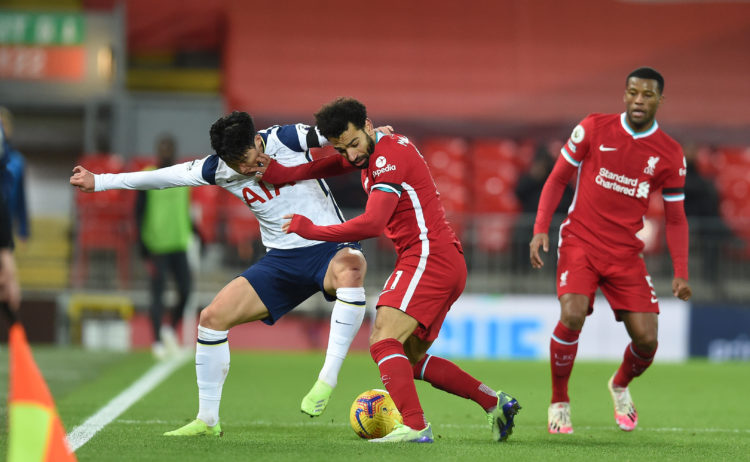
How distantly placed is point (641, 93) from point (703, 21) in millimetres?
14258

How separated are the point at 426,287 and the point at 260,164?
1.12m

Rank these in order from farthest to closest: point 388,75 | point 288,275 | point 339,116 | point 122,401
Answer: point 388,75, point 122,401, point 288,275, point 339,116

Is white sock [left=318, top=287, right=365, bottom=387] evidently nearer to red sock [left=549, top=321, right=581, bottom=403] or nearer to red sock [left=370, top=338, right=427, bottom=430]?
red sock [left=370, top=338, right=427, bottom=430]

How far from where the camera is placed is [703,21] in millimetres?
19266

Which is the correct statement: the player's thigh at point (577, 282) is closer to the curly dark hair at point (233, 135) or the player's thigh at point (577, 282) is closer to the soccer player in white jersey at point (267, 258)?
the soccer player in white jersey at point (267, 258)

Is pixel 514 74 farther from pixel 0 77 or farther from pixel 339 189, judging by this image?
pixel 0 77

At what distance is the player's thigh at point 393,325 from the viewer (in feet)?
17.8

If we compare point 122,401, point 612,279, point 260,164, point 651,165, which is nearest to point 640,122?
point 651,165

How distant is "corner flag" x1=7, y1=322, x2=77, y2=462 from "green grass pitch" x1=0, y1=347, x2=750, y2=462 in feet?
2.72

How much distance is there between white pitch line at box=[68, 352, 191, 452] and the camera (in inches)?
221

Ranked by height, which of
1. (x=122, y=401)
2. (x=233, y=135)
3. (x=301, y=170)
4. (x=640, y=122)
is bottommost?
(x=122, y=401)

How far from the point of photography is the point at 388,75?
61.7 feet

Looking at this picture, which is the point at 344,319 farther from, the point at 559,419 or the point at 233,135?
the point at 559,419

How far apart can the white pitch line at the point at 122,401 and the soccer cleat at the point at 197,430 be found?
44 cm
